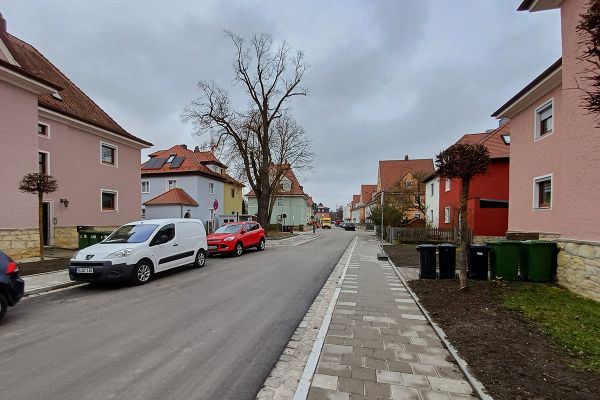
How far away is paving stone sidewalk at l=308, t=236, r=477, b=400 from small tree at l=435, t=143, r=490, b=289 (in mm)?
1864

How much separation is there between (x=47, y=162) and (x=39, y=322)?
1395 centimetres

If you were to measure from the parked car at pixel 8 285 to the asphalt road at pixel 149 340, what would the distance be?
0.36 m

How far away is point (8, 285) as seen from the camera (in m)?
5.45

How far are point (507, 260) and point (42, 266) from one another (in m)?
14.2

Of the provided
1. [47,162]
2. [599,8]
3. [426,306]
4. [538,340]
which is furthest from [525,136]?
[47,162]

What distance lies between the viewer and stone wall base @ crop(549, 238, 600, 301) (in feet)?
21.4

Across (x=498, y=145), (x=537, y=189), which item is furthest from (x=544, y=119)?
(x=498, y=145)

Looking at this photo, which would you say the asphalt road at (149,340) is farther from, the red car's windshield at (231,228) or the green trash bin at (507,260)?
the red car's windshield at (231,228)

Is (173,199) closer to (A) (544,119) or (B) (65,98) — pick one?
(B) (65,98)

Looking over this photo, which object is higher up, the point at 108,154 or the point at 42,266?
the point at 108,154

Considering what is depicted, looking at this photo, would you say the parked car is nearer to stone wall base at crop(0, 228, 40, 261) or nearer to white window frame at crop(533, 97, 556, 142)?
stone wall base at crop(0, 228, 40, 261)

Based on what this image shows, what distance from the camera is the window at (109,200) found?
64.7ft

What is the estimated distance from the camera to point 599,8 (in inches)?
102

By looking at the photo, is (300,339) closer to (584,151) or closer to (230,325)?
(230,325)
